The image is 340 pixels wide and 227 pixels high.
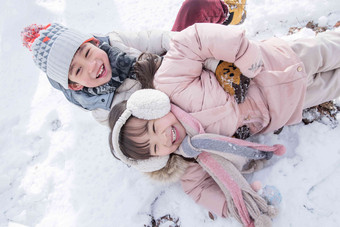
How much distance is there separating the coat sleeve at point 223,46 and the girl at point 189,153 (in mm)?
346

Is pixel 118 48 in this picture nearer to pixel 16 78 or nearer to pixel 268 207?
pixel 268 207

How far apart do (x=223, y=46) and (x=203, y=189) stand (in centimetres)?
96

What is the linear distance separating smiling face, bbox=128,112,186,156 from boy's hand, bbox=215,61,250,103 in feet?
1.28

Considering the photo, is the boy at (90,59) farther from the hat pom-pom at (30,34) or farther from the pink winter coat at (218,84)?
the pink winter coat at (218,84)

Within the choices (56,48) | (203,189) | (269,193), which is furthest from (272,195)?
(56,48)

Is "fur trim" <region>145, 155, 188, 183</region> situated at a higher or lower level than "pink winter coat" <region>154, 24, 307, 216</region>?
lower

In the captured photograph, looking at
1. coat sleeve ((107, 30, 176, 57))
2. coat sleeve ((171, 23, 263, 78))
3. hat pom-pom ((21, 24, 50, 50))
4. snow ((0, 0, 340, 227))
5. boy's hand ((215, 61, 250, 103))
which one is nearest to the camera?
coat sleeve ((171, 23, 263, 78))

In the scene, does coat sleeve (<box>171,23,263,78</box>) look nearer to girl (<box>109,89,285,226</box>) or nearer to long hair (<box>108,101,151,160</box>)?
girl (<box>109,89,285,226</box>)

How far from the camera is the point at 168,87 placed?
154 cm

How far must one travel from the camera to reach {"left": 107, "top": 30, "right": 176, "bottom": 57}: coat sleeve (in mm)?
2041

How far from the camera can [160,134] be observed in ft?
4.71

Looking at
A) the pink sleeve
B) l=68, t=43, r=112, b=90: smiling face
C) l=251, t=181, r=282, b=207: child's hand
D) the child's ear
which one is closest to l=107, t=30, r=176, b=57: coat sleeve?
l=68, t=43, r=112, b=90: smiling face

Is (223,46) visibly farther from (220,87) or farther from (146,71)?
(146,71)

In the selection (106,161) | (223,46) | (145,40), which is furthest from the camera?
(106,161)
